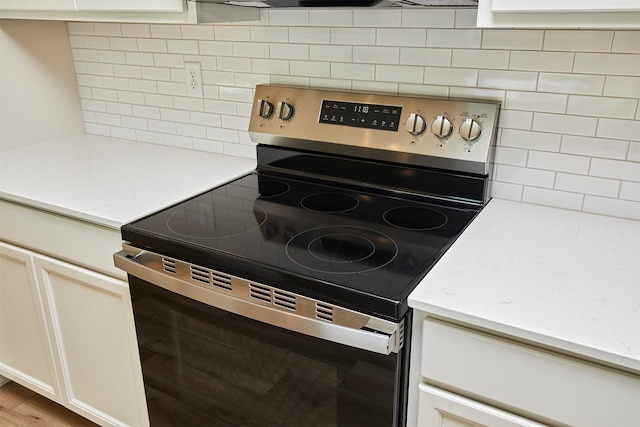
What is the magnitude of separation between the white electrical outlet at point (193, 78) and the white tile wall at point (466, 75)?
0.02 m

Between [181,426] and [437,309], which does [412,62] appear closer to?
[437,309]

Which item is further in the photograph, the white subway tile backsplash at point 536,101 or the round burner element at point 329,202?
the round burner element at point 329,202

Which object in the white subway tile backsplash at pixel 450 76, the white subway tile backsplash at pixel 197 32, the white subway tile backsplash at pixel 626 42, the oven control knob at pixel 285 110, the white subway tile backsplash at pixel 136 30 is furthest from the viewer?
the white subway tile backsplash at pixel 136 30

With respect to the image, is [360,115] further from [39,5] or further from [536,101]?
[39,5]

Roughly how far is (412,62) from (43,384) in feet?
5.28

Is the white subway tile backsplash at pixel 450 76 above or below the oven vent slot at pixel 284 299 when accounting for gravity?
above

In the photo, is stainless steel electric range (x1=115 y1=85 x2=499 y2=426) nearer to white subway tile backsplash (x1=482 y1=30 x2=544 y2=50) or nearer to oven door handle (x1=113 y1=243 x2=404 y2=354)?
oven door handle (x1=113 y1=243 x2=404 y2=354)

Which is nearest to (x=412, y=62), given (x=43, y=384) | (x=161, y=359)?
(x=161, y=359)

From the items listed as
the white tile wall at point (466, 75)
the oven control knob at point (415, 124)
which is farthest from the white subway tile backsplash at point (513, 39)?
the oven control knob at point (415, 124)

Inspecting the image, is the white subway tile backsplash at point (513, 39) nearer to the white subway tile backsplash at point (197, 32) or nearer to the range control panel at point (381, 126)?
the range control panel at point (381, 126)

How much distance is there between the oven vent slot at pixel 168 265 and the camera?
125 cm

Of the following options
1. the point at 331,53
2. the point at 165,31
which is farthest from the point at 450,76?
the point at 165,31

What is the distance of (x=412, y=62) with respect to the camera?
147 centimetres

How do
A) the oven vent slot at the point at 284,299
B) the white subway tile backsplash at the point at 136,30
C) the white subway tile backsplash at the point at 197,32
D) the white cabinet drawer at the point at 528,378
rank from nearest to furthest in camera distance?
1. the white cabinet drawer at the point at 528,378
2. the oven vent slot at the point at 284,299
3. the white subway tile backsplash at the point at 197,32
4. the white subway tile backsplash at the point at 136,30
